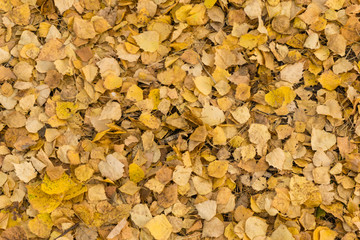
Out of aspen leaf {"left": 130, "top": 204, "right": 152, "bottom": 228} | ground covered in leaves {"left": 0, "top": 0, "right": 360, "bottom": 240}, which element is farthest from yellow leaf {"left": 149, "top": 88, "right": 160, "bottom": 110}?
aspen leaf {"left": 130, "top": 204, "right": 152, "bottom": 228}

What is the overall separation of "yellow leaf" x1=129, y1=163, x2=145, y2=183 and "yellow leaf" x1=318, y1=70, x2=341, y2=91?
72 cm

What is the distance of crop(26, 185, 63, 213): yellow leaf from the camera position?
1264mm

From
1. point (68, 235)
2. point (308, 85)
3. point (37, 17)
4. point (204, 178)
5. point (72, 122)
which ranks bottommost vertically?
point (68, 235)

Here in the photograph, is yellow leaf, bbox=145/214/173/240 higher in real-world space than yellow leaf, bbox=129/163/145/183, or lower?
lower

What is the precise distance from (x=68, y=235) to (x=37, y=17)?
823mm

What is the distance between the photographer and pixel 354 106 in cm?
133

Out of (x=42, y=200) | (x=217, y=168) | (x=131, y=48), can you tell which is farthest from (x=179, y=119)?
(x=42, y=200)

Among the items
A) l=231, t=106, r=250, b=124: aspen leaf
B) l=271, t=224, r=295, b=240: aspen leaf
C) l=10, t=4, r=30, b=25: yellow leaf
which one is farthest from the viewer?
l=10, t=4, r=30, b=25: yellow leaf

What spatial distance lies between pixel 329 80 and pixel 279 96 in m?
0.20

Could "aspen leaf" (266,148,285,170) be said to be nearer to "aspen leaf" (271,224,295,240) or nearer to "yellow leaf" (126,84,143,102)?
"aspen leaf" (271,224,295,240)

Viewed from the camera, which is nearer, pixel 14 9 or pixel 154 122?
pixel 154 122

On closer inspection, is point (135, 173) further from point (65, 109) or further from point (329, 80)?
point (329, 80)

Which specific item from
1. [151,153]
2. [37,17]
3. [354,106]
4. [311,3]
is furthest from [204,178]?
[37,17]

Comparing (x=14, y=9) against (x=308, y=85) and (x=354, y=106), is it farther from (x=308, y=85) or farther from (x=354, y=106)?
(x=354, y=106)
